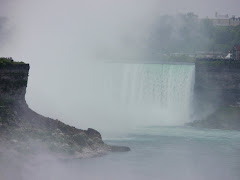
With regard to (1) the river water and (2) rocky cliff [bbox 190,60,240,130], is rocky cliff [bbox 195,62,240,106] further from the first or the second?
(1) the river water

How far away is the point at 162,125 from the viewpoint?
7588cm

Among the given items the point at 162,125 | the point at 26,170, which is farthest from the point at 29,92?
the point at 26,170

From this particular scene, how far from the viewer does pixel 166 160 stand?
54.0 metres

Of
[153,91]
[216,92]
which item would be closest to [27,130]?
[216,92]

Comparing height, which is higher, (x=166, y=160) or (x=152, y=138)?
(x=152, y=138)

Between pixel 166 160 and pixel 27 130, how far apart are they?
9362 millimetres

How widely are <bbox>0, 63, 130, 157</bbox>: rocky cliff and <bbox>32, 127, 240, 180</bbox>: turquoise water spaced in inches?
44.9

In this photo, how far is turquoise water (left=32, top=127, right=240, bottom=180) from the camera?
4841 cm

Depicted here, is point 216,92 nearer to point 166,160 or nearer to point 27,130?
point 166,160

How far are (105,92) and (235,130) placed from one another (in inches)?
692

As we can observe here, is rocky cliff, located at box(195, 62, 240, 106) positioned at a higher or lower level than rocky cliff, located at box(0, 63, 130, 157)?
higher

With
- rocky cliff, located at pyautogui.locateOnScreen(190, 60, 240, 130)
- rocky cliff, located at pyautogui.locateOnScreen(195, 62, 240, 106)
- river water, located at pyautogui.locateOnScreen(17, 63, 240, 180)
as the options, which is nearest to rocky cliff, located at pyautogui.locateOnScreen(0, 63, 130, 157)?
river water, located at pyautogui.locateOnScreen(17, 63, 240, 180)

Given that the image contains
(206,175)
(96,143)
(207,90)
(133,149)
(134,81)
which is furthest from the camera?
(134,81)

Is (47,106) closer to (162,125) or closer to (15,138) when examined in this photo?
(162,125)
